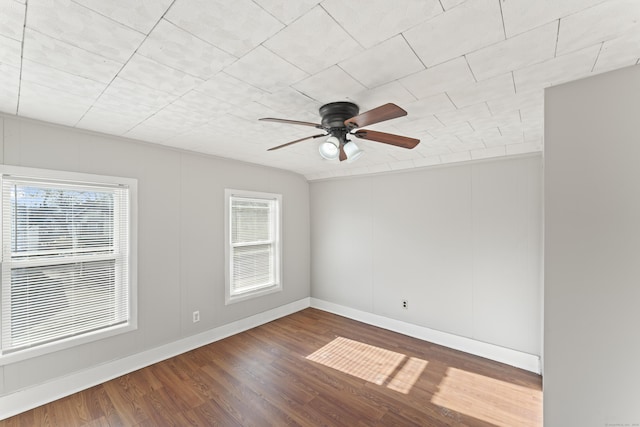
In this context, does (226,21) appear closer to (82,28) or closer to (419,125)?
(82,28)

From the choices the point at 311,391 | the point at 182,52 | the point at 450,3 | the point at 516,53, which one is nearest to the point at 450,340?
the point at 311,391

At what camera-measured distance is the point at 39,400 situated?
2.28 metres

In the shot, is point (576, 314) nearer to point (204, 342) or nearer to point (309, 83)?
point (309, 83)

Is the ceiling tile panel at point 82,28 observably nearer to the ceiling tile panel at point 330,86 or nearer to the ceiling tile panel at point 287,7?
the ceiling tile panel at point 287,7

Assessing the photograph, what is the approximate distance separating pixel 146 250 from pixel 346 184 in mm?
2936

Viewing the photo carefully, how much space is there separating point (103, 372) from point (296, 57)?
3.32 meters

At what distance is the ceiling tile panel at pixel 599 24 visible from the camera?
1.04m

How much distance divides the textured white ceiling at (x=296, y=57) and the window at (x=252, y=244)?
68.8 inches

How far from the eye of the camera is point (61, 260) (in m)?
2.41

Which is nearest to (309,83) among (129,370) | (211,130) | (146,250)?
(211,130)

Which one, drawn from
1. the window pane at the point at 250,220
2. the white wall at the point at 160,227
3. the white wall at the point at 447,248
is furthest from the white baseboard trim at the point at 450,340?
the window pane at the point at 250,220

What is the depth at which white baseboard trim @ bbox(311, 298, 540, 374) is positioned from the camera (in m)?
2.92

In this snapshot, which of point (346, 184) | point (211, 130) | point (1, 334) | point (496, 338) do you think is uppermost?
point (211, 130)

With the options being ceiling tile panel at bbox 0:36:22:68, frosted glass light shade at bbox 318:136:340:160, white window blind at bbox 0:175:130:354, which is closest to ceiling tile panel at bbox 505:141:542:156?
frosted glass light shade at bbox 318:136:340:160
